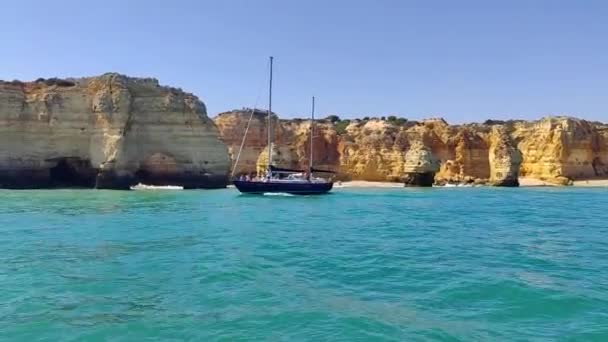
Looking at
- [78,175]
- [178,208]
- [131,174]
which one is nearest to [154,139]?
[131,174]

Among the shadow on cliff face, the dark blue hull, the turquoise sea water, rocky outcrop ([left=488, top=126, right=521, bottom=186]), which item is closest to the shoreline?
rocky outcrop ([left=488, top=126, right=521, bottom=186])

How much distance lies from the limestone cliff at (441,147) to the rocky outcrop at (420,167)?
17.6 feet

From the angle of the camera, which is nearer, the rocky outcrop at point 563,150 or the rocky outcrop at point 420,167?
the rocky outcrop at point 420,167

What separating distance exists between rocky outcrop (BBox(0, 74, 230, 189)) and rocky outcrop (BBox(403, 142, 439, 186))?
923 inches

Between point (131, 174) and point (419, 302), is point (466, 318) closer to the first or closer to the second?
point (419, 302)

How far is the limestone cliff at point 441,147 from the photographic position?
73.7m

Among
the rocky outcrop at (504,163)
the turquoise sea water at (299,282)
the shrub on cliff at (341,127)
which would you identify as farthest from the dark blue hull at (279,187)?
the shrub on cliff at (341,127)

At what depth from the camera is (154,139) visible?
49562 mm

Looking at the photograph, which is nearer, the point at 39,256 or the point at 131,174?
the point at 39,256

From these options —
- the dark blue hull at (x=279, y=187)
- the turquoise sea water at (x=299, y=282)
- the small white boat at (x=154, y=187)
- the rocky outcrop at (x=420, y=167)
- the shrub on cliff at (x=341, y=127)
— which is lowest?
the turquoise sea water at (x=299, y=282)

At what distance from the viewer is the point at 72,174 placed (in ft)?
164

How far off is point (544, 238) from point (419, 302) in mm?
10822

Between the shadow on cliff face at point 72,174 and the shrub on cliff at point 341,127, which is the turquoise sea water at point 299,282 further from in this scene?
the shrub on cliff at point 341,127

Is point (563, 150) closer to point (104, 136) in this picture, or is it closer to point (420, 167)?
point (420, 167)
